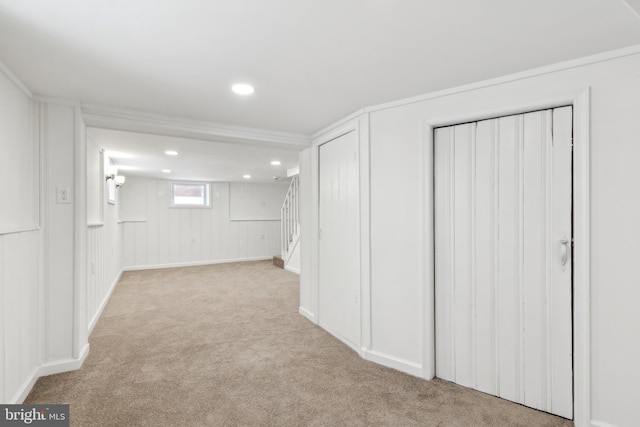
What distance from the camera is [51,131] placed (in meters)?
2.45

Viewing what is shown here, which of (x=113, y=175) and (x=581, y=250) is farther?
(x=113, y=175)

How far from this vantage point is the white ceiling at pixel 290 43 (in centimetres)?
136

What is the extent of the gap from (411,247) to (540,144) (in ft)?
3.59

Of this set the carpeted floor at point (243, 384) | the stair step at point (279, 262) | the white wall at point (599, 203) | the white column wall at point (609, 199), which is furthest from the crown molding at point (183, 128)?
the stair step at point (279, 262)

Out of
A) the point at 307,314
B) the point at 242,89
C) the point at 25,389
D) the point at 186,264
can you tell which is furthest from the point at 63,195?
the point at 186,264

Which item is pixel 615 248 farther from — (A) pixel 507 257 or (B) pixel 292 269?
(B) pixel 292 269

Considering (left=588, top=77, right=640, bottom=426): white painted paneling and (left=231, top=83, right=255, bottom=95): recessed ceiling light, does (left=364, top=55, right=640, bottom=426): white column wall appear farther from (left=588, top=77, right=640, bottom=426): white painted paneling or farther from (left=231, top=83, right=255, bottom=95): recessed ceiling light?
(left=231, top=83, right=255, bottom=95): recessed ceiling light

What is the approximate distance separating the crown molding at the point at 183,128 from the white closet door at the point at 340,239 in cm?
46

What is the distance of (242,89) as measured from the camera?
7.37ft

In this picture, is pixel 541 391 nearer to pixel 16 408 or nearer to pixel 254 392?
pixel 254 392

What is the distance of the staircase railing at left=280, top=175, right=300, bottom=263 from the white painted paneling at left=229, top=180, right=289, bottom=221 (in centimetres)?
123

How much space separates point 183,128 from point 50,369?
2223 mm

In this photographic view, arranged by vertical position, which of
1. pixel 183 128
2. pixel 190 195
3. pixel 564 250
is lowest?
pixel 564 250

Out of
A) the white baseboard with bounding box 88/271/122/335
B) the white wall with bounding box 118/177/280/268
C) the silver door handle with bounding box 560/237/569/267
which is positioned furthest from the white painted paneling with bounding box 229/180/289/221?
the silver door handle with bounding box 560/237/569/267
